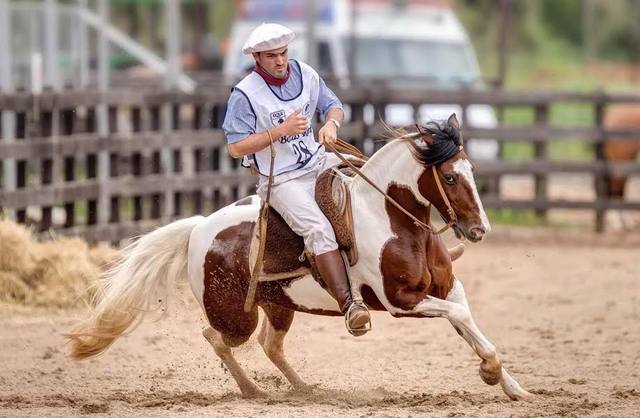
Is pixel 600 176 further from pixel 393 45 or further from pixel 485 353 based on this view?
pixel 485 353

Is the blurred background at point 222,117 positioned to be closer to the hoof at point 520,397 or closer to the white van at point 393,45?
the white van at point 393,45

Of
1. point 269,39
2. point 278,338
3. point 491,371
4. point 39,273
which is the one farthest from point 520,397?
point 39,273

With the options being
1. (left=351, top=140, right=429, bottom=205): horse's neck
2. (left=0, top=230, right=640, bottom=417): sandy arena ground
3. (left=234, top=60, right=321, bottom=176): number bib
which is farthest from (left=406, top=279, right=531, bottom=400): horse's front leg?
(left=234, top=60, right=321, bottom=176): number bib

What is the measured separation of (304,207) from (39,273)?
3826mm

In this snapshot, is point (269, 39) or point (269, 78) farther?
point (269, 78)

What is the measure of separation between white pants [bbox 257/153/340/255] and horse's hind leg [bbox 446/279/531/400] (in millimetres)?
713

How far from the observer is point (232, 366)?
7.26m

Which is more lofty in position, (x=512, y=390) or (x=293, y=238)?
(x=293, y=238)

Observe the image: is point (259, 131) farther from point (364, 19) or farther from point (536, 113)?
point (364, 19)

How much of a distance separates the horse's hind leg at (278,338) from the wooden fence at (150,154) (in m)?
4.12

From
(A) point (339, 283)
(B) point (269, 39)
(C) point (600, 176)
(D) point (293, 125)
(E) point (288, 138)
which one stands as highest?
(B) point (269, 39)

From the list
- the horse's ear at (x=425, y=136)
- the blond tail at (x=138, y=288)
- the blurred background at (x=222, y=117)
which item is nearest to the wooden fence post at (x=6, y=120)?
the blurred background at (x=222, y=117)

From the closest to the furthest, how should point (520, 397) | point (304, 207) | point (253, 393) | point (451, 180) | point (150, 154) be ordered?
point (451, 180)
point (520, 397)
point (304, 207)
point (253, 393)
point (150, 154)

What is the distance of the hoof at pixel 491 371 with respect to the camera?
638 cm
